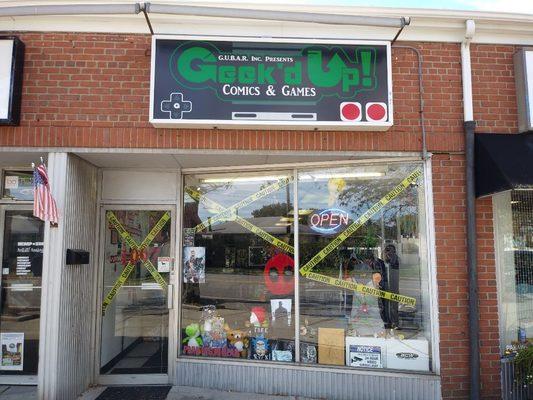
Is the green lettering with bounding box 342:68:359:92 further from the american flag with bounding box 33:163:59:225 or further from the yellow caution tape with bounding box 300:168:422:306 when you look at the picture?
the american flag with bounding box 33:163:59:225

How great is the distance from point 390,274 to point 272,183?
1934mm

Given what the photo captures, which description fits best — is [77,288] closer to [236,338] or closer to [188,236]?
[188,236]

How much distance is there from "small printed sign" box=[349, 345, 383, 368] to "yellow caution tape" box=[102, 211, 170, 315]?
2662mm

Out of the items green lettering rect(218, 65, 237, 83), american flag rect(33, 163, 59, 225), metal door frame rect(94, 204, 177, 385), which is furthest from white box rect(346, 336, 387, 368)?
american flag rect(33, 163, 59, 225)

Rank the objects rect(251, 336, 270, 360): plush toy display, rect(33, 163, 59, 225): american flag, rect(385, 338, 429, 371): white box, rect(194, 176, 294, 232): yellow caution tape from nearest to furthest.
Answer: rect(33, 163, 59, 225): american flag → rect(385, 338, 429, 371): white box → rect(251, 336, 270, 360): plush toy display → rect(194, 176, 294, 232): yellow caution tape

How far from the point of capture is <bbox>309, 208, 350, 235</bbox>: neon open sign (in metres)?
6.06

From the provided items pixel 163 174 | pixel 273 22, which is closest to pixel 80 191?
pixel 163 174

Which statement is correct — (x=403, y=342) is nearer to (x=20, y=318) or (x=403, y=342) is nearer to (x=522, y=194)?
(x=522, y=194)

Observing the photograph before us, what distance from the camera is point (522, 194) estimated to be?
593 cm

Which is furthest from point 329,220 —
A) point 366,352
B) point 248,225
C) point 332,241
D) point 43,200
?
point 43,200

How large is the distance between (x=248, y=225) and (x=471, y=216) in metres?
2.80

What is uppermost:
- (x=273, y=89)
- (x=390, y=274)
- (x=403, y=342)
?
(x=273, y=89)

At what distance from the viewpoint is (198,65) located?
5516 mm

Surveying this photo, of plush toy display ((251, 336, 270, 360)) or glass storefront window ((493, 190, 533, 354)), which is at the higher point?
glass storefront window ((493, 190, 533, 354))
